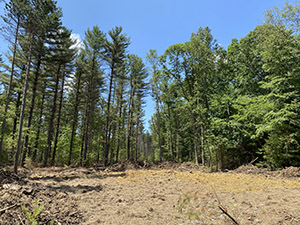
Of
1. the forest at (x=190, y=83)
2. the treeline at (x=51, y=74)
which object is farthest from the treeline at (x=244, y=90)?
the treeline at (x=51, y=74)

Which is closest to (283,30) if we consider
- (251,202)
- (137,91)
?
(251,202)

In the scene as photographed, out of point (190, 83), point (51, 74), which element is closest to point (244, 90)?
point (190, 83)

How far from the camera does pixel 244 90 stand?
16.6 meters

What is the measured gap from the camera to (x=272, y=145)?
1177cm

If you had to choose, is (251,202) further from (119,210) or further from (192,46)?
(192,46)

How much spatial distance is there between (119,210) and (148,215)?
2.80 feet

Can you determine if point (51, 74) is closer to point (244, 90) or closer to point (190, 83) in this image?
point (190, 83)

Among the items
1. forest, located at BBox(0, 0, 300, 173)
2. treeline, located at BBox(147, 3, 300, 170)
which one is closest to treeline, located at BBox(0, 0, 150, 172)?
forest, located at BBox(0, 0, 300, 173)

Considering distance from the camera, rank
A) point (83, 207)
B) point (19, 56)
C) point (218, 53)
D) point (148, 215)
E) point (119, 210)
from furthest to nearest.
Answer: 1. point (218, 53)
2. point (19, 56)
3. point (83, 207)
4. point (119, 210)
5. point (148, 215)

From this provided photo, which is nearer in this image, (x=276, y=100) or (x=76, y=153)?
(x=276, y=100)

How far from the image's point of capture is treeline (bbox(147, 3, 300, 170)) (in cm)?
1140

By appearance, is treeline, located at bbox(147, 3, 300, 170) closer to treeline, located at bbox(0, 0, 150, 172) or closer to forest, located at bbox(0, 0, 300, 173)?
forest, located at bbox(0, 0, 300, 173)

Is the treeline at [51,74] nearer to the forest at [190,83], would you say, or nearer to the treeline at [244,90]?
the forest at [190,83]

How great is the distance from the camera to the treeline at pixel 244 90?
11.4m
